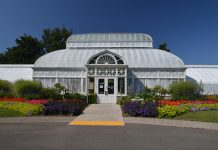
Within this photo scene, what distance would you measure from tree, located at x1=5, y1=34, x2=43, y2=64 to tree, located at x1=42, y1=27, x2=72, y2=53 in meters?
3.50

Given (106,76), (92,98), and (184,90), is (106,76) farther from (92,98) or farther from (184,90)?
(184,90)

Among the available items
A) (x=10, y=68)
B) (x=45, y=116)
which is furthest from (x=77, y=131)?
(x=10, y=68)

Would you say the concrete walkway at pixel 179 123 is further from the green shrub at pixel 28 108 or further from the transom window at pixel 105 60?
the transom window at pixel 105 60

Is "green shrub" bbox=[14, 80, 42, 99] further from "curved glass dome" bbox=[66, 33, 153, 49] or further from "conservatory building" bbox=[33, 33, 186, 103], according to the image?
"curved glass dome" bbox=[66, 33, 153, 49]

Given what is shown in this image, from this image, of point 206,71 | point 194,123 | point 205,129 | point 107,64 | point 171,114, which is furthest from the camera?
point 206,71

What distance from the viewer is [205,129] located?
34.2 ft

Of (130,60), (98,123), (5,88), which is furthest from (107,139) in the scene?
(130,60)

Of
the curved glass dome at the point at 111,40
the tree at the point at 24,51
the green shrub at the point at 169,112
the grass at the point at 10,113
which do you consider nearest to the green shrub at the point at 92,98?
the grass at the point at 10,113

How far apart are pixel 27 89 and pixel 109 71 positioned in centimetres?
799

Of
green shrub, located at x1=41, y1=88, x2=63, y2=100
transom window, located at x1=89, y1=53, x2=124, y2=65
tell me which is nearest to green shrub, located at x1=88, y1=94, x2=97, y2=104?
green shrub, located at x1=41, y1=88, x2=63, y2=100

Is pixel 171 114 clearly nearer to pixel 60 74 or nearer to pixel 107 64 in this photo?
pixel 107 64

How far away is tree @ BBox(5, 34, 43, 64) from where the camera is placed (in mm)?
50344

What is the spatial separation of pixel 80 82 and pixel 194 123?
14915 mm

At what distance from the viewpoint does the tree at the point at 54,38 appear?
183 ft
